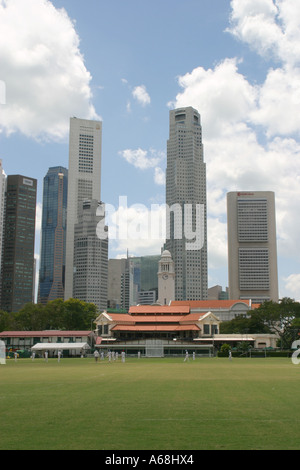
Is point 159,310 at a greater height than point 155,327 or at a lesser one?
greater

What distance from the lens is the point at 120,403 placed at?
70.8 feet

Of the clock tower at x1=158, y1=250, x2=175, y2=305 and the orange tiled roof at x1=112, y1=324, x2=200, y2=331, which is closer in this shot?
the orange tiled roof at x1=112, y1=324, x2=200, y2=331

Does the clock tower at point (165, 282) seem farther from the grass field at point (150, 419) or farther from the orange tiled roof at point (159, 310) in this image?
the grass field at point (150, 419)

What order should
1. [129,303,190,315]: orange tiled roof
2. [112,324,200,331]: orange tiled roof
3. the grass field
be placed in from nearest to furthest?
the grass field, [112,324,200,331]: orange tiled roof, [129,303,190,315]: orange tiled roof

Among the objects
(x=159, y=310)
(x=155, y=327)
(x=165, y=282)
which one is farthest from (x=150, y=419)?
(x=165, y=282)

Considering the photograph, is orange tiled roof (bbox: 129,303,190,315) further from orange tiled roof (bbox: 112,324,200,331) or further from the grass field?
the grass field

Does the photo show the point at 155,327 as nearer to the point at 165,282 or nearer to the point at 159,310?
the point at 159,310

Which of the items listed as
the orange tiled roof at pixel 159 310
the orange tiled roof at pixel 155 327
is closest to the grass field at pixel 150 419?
the orange tiled roof at pixel 155 327

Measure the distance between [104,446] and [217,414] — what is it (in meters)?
6.40

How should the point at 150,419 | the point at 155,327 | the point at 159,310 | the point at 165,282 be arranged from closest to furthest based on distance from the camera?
the point at 150,419
the point at 155,327
the point at 159,310
the point at 165,282

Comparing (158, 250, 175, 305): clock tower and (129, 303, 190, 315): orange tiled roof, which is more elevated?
(158, 250, 175, 305): clock tower

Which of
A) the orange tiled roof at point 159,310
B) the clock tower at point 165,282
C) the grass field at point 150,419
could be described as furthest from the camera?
the clock tower at point 165,282

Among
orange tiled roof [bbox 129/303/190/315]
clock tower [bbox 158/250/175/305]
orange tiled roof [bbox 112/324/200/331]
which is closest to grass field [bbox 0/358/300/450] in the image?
orange tiled roof [bbox 112/324/200/331]
